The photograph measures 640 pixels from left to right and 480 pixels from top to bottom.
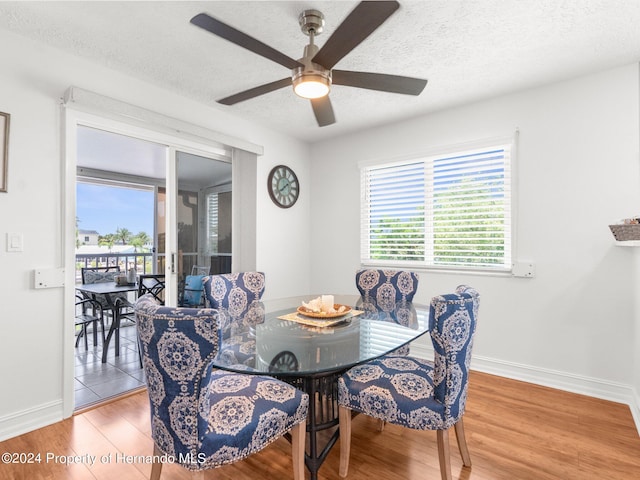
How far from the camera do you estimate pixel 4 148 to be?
6.77ft

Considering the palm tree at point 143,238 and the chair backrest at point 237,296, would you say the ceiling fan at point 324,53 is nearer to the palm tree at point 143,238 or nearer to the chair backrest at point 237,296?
the chair backrest at point 237,296

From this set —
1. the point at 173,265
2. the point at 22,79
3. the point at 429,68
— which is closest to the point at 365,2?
the point at 429,68

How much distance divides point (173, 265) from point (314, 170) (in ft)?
6.95

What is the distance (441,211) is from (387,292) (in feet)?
3.69

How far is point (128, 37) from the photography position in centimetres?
214

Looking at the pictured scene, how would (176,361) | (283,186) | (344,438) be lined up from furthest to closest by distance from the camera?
(283,186)
(344,438)
(176,361)

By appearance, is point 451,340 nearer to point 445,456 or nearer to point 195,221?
point 445,456

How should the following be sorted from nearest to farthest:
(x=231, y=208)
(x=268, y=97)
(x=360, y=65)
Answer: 1. (x=360, y=65)
2. (x=268, y=97)
3. (x=231, y=208)

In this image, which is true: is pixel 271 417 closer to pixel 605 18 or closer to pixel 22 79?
pixel 22 79

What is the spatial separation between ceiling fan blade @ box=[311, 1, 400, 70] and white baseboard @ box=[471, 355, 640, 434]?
280 centimetres

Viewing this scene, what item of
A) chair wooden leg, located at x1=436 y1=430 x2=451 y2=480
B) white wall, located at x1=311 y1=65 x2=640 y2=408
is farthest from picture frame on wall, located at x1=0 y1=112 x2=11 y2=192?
white wall, located at x1=311 y1=65 x2=640 y2=408

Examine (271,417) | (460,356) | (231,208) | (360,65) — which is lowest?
(271,417)

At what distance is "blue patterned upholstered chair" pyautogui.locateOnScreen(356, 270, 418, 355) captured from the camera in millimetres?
2375

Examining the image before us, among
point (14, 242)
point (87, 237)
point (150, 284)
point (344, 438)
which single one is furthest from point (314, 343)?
point (87, 237)
